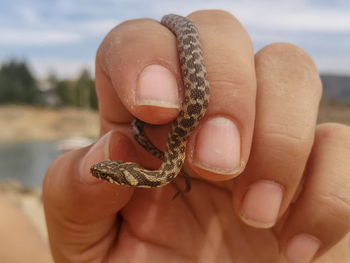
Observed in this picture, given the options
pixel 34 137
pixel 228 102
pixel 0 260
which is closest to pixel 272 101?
pixel 228 102

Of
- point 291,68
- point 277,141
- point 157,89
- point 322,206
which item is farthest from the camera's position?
point 291,68

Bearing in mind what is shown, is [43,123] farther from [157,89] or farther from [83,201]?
[157,89]

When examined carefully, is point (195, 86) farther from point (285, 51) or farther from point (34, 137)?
point (34, 137)

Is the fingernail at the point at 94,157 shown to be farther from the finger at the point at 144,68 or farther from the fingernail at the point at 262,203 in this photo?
the fingernail at the point at 262,203

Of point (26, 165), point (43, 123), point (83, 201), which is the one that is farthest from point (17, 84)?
→ point (83, 201)

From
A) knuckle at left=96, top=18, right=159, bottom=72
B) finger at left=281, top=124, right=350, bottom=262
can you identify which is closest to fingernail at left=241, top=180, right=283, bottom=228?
finger at left=281, top=124, right=350, bottom=262
